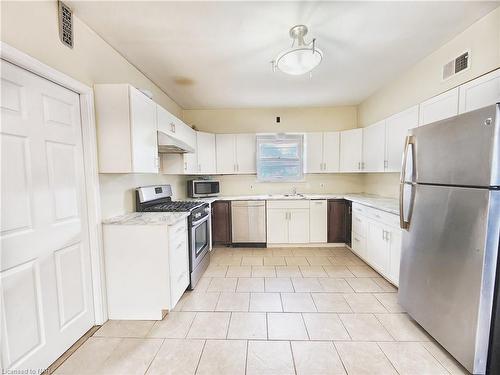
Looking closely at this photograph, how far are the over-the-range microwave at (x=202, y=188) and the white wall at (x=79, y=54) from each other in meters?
1.21

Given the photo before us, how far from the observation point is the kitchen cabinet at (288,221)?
12.9 ft

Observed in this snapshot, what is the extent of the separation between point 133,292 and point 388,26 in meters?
3.37

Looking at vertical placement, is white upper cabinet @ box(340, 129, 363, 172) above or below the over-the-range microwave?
above

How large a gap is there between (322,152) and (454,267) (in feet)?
9.63

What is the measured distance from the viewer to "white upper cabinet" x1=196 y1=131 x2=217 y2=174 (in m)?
4.05

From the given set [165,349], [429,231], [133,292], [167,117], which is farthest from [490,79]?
[133,292]

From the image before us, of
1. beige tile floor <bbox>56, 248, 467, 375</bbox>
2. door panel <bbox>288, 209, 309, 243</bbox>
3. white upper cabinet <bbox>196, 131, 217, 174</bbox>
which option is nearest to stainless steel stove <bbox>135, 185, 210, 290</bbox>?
beige tile floor <bbox>56, 248, 467, 375</bbox>

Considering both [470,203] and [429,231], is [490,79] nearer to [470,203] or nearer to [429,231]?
[470,203]

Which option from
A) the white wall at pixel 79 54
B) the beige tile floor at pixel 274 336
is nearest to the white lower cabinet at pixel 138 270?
the beige tile floor at pixel 274 336

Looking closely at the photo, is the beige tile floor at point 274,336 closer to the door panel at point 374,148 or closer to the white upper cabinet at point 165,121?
the door panel at point 374,148

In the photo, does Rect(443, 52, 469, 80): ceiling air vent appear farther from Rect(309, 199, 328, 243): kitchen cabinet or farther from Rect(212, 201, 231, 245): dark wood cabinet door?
Rect(212, 201, 231, 245): dark wood cabinet door

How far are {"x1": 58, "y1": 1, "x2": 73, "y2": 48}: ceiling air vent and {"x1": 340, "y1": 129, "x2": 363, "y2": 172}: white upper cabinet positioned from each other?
156 inches

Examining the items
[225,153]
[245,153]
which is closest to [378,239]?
[245,153]

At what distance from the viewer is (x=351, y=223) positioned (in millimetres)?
3768
